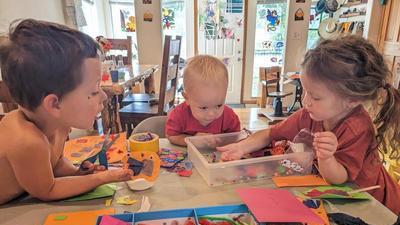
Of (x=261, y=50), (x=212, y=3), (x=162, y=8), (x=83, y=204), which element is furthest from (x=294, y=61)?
(x=83, y=204)

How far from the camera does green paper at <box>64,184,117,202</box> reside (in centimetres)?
65

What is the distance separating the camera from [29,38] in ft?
1.91

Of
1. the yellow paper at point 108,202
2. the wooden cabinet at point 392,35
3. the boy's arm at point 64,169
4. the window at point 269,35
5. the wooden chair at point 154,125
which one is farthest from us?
the window at point 269,35

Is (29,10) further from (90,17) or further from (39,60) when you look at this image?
(39,60)

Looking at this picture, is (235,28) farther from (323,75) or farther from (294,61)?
(323,75)

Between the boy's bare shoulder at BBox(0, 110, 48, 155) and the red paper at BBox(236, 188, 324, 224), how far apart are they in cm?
47

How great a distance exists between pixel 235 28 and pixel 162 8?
1.13 m

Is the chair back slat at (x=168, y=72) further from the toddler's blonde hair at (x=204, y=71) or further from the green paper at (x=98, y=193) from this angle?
the green paper at (x=98, y=193)

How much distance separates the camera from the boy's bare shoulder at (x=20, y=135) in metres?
0.60

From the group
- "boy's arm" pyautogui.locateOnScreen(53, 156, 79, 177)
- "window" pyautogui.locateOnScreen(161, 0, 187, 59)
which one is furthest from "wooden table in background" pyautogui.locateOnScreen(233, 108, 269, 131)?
"boy's arm" pyautogui.locateOnScreen(53, 156, 79, 177)

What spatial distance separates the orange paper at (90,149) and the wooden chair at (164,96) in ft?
4.01

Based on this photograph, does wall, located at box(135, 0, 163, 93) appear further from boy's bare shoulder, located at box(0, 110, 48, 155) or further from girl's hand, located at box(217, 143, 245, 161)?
boy's bare shoulder, located at box(0, 110, 48, 155)

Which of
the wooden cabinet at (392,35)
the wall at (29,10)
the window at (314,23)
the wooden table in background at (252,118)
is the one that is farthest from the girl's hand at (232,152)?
the window at (314,23)

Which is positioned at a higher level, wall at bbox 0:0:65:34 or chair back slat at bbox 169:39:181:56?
wall at bbox 0:0:65:34
